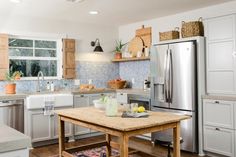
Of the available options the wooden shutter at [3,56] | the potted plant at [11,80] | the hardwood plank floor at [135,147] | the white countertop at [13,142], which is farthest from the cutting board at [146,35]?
the white countertop at [13,142]

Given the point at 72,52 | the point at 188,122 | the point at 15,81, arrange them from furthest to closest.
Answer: the point at 72,52
the point at 15,81
the point at 188,122

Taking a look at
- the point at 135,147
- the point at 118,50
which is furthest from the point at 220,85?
the point at 118,50

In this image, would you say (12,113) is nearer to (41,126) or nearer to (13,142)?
(41,126)

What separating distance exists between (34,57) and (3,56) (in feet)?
2.44

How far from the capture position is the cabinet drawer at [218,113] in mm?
3895

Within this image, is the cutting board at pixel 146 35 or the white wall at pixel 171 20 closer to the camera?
the white wall at pixel 171 20

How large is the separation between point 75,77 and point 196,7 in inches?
119

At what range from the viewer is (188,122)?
4.36 meters

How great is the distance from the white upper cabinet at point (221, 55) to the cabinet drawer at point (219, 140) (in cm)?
62

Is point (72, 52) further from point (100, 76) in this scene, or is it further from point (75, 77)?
point (100, 76)

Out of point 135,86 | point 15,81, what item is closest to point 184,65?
point 135,86

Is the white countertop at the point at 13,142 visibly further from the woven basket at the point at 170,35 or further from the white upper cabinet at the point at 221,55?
the woven basket at the point at 170,35

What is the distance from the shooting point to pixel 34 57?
556cm

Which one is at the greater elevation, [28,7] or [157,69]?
[28,7]
